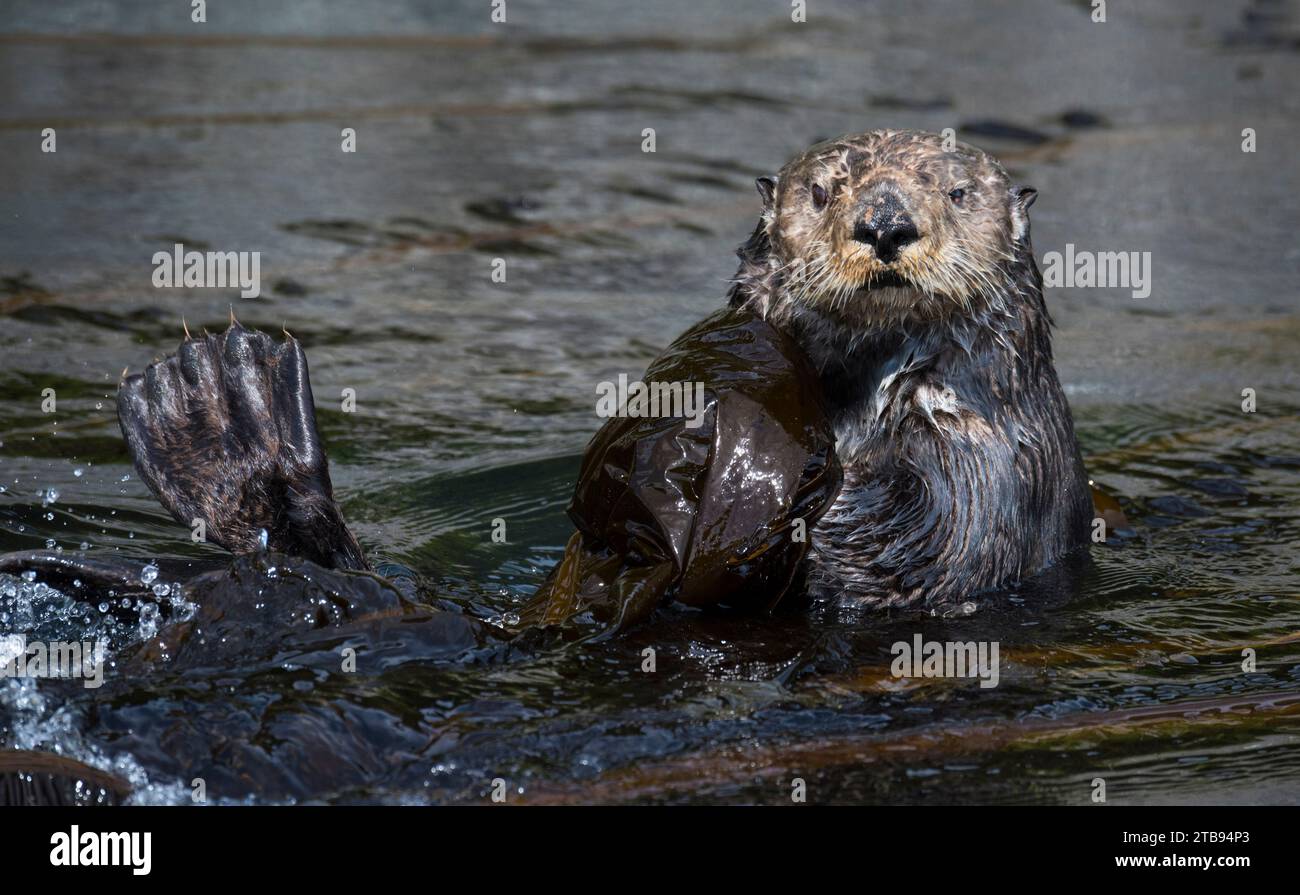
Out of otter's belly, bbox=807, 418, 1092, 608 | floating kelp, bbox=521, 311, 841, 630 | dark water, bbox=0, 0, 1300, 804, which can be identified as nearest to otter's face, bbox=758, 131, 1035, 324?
floating kelp, bbox=521, 311, 841, 630

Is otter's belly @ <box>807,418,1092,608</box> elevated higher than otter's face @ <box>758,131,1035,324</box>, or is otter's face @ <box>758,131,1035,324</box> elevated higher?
otter's face @ <box>758,131,1035,324</box>

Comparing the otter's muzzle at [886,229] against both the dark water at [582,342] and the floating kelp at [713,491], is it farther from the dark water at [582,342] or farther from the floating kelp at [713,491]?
the dark water at [582,342]

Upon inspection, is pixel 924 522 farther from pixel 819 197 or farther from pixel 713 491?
pixel 819 197

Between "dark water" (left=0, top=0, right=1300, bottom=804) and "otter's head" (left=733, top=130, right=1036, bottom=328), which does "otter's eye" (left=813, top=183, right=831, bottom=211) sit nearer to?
"otter's head" (left=733, top=130, right=1036, bottom=328)

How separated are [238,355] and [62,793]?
1.45 m

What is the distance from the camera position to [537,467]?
614 cm

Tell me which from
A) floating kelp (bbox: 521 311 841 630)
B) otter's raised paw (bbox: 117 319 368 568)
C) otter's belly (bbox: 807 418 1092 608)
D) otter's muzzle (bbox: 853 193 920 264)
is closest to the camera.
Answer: otter's muzzle (bbox: 853 193 920 264)

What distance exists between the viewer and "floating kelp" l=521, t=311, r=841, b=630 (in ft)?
14.4

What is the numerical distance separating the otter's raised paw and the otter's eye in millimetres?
1455

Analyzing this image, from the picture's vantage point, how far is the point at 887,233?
4.22 metres

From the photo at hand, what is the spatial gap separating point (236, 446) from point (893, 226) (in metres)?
1.82

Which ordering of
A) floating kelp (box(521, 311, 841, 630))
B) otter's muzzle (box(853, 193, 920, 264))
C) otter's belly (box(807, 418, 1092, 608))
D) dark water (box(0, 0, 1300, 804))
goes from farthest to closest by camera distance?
otter's belly (box(807, 418, 1092, 608)) < floating kelp (box(521, 311, 841, 630)) < otter's muzzle (box(853, 193, 920, 264)) < dark water (box(0, 0, 1300, 804))
